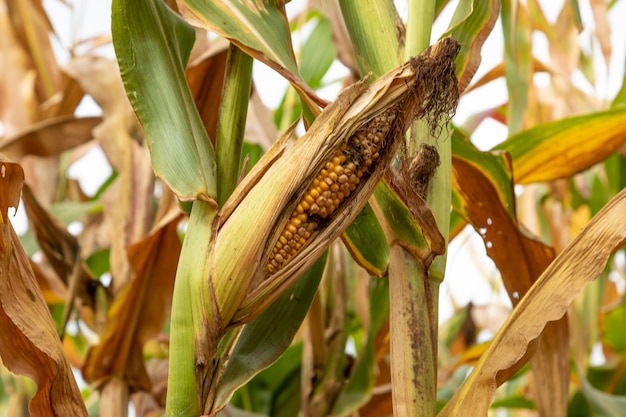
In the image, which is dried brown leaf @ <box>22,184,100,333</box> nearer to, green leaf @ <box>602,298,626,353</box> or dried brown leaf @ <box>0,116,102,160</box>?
dried brown leaf @ <box>0,116,102,160</box>

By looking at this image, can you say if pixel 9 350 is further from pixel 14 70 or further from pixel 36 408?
pixel 14 70

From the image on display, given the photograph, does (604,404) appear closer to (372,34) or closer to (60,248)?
(372,34)

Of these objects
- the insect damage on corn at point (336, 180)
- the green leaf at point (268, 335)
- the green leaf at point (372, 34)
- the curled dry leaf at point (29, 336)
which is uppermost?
the green leaf at point (372, 34)

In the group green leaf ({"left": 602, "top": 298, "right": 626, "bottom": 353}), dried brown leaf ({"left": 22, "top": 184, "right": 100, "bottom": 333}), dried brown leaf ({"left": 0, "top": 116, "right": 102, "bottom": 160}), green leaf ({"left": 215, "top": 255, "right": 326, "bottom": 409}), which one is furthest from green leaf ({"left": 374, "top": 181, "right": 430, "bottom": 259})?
green leaf ({"left": 602, "top": 298, "right": 626, "bottom": 353})

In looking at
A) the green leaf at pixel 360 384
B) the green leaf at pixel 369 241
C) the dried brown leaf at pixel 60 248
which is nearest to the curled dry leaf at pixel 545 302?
the green leaf at pixel 369 241


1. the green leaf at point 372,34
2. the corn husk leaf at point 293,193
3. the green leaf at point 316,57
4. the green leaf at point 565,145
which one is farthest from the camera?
the green leaf at point 316,57

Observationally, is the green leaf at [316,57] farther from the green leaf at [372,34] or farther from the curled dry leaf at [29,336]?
the curled dry leaf at [29,336]
